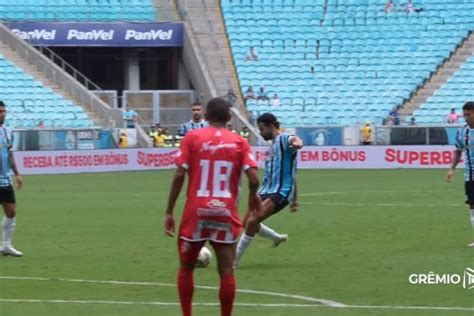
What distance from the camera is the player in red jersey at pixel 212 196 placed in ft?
35.7

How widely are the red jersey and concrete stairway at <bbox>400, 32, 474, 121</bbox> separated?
41.4 m

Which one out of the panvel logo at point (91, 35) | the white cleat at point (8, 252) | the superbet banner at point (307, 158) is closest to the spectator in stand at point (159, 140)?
the superbet banner at point (307, 158)

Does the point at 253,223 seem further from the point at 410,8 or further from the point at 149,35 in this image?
the point at 410,8

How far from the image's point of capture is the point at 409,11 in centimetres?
5644

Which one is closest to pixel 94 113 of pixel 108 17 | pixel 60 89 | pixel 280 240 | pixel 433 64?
pixel 60 89

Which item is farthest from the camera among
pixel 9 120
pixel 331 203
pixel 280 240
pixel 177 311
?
pixel 9 120

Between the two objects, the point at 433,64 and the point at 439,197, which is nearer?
the point at 439,197

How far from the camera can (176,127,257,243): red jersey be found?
10.9 metres

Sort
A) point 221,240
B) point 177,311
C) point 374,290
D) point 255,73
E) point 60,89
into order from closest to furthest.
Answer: point 221,240 < point 177,311 < point 374,290 < point 60,89 < point 255,73

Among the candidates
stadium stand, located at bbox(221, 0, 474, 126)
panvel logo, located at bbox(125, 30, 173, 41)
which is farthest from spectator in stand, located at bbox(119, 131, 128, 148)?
panvel logo, located at bbox(125, 30, 173, 41)

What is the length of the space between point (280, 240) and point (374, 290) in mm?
4025

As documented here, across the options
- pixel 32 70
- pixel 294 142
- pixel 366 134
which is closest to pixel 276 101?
pixel 366 134

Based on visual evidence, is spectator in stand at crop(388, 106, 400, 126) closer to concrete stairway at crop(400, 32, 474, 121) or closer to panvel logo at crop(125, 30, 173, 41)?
concrete stairway at crop(400, 32, 474, 121)

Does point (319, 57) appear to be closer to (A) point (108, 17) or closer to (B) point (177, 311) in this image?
(A) point (108, 17)
